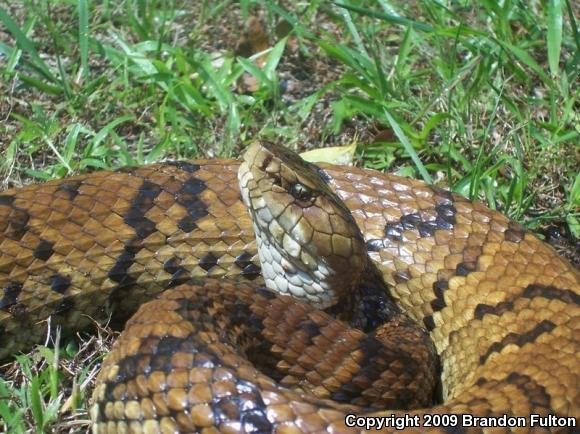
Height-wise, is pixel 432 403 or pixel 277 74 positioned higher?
pixel 277 74

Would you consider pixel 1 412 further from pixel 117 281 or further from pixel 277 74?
pixel 277 74

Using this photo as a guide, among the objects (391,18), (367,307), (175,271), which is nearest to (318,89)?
(391,18)

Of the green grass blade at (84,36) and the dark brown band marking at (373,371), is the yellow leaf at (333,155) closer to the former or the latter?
the green grass blade at (84,36)

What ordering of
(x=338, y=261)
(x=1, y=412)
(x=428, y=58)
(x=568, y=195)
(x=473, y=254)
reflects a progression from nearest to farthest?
(x=1, y=412) → (x=338, y=261) → (x=473, y=254) → (x=568, y=195) → (x=428, y=58)

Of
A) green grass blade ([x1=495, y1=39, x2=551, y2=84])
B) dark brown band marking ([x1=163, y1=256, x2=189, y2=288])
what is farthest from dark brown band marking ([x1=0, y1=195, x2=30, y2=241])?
green grass blade ([x1=495, y1=39, x2=551, y2=84])

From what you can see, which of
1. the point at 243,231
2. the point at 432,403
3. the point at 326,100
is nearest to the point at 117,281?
the point at 243,231

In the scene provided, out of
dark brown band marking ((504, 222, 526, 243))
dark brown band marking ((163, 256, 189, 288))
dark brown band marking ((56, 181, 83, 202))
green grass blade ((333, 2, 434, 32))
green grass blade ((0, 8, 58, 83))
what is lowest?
dark brown band marking ((163, 256, 189, 288))

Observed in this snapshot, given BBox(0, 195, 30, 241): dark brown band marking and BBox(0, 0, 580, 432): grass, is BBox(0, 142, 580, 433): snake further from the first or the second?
BBox(0, 0, 580, 432): grass
